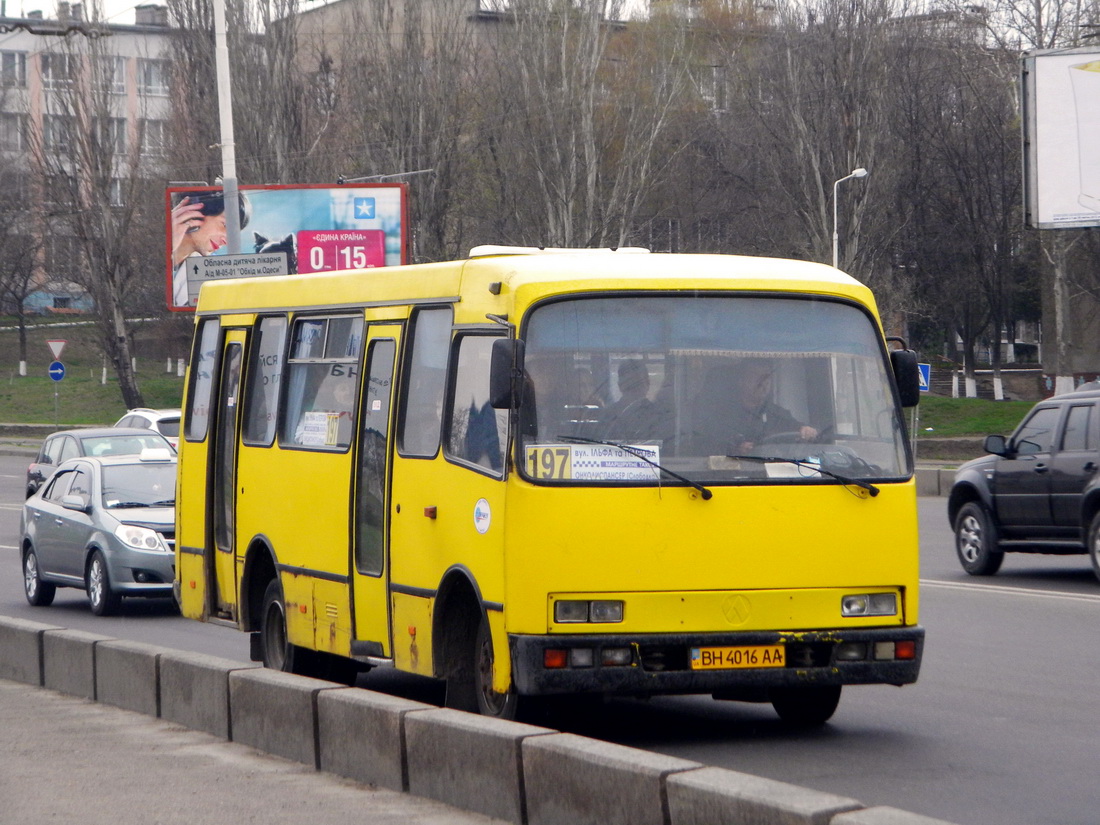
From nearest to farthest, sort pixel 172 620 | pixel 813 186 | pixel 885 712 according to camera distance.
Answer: pixel 885 712, pixel 172 620, pixel 813 186

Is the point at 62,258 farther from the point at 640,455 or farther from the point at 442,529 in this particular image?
the point at 640,455

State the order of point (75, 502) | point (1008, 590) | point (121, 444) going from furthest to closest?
point (121, 444) → point (75, 502) → point (1008, 590)

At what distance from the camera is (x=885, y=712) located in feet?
29.7

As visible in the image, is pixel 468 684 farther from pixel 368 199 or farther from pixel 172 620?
pixel 368 199

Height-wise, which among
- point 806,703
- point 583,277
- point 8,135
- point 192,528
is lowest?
point 806,703

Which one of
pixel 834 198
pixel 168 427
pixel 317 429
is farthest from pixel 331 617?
pixel 834 198

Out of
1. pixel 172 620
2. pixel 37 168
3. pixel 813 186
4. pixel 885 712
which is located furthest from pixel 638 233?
pixel 885 712

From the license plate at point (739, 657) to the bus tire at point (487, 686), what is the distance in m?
0.80

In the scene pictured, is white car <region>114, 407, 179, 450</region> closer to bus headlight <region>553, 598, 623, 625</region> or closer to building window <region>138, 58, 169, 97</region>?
bus headlight <region>553, 598, 623, 625</region>

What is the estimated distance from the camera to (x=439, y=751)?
6.55 metres

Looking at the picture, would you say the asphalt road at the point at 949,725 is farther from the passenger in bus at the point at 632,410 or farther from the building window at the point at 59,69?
the building window at the point at 59,69

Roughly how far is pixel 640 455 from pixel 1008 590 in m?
8.54

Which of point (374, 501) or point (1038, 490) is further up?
point (374, 501)

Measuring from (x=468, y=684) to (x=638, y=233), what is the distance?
180 feet
